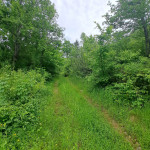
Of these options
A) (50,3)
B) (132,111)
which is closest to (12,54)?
(50,3)

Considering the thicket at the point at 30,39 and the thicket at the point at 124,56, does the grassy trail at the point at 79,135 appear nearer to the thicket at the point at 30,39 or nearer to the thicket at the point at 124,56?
the thicket at the point at 124,56

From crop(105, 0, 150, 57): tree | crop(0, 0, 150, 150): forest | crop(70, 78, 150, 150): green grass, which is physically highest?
crop(105, 0, 150, 57): tree

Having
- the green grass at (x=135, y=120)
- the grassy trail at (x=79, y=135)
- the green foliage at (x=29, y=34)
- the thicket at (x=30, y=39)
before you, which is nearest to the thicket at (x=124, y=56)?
the green grass at (x=135, y=120)

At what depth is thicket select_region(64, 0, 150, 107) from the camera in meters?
3.84

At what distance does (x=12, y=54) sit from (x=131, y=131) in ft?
42.7

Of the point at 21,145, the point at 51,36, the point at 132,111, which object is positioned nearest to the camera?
the point at 21,145

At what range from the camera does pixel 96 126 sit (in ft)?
8.24


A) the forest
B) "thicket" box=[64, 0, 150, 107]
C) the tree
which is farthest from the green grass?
the tree

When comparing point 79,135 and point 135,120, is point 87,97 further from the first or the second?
point 79,135

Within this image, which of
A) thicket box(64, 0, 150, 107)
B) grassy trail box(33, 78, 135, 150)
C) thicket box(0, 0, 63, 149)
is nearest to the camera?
grassy trail box(33, 78, 135, 150)

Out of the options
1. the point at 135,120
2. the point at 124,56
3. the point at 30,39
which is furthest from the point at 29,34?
the point at 135,120

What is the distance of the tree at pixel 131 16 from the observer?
6.23 metres

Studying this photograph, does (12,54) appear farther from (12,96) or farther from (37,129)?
(37,129)

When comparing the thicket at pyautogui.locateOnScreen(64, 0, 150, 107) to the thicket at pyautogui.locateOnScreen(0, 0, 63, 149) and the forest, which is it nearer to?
the forest
